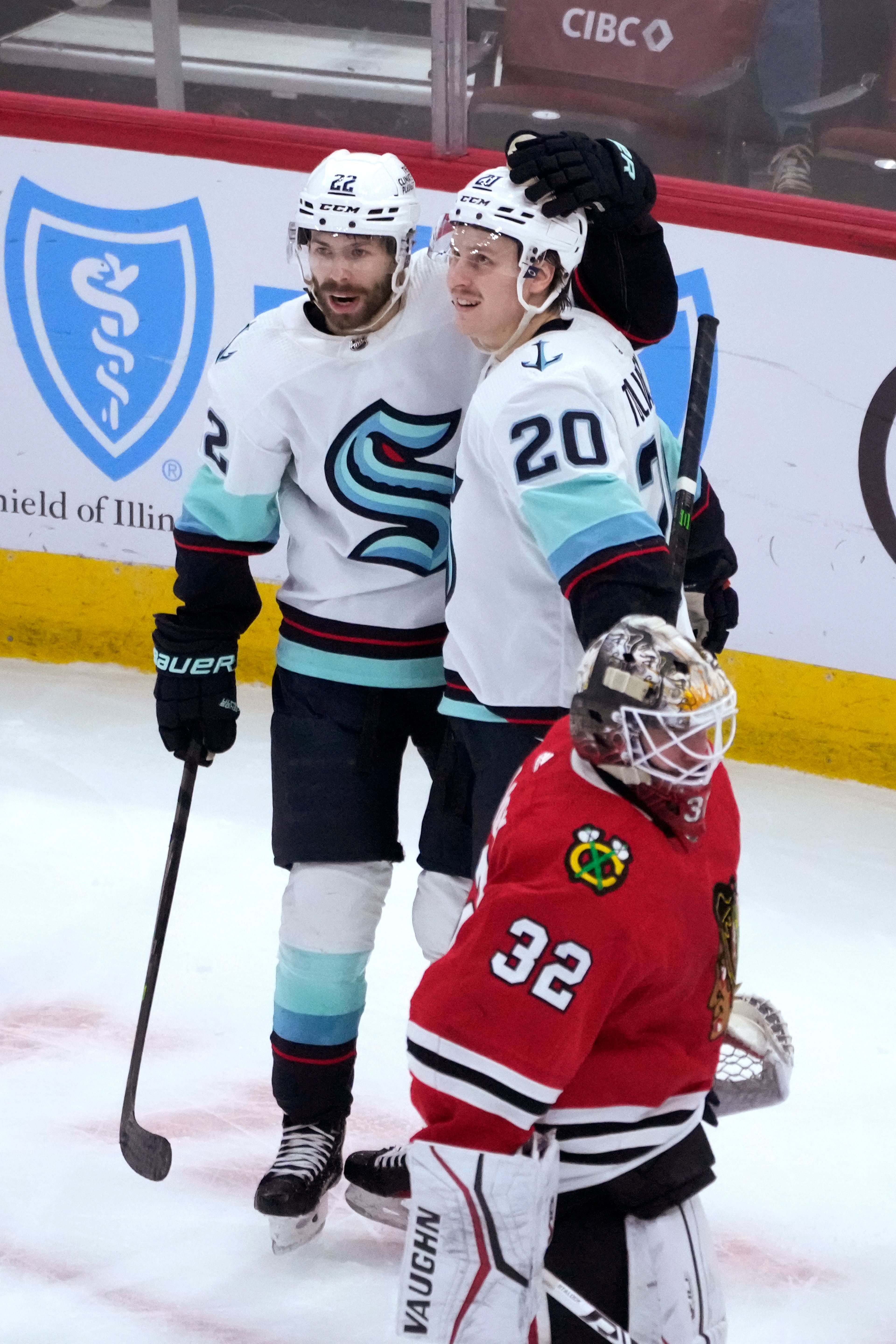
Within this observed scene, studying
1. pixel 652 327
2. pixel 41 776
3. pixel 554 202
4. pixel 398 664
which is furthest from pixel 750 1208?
pixel 41 776

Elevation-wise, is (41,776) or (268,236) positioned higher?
(268,236)

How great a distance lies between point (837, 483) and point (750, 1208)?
1574mm

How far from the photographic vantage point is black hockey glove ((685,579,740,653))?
2.18 m

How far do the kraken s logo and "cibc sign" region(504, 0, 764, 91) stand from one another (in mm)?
1633

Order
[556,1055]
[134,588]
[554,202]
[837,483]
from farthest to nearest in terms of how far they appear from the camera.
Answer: [134,588] < [837,483] < [554,202] < [556,1055]

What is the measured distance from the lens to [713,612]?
222 centimetres

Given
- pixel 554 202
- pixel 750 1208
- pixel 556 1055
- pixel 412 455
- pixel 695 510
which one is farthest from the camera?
pixel 750 1208

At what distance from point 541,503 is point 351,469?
34 cm

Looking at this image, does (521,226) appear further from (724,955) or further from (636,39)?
(636,39)

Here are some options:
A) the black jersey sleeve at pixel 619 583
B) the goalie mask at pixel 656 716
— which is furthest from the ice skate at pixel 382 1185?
the goalie mask at pixel 656 716

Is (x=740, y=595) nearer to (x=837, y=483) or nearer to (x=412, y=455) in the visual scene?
(x=837, y=483)

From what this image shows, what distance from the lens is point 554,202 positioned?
1.80 meters

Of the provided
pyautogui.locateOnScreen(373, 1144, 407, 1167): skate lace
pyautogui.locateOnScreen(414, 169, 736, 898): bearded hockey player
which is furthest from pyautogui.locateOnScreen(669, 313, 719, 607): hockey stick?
pyautogui.locateOnScreen(373, 1144, 407, 1167): skate lace

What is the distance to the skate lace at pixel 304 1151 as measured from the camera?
2096 millimetres
